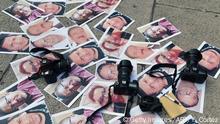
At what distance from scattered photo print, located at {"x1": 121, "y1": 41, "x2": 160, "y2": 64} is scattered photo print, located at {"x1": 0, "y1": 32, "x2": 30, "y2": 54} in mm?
568

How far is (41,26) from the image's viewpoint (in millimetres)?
1964

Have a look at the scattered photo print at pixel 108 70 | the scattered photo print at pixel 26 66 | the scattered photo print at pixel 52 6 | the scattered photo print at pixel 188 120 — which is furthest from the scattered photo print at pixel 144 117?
the scattered photo print at pixel 52 6

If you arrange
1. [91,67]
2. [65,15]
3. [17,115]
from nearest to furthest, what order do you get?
[17,115]
[91,67]
[65,15]

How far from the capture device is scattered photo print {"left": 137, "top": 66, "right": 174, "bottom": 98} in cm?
162

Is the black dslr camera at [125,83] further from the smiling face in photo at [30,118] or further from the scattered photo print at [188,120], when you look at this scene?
the smiling face in photo at [30,118]

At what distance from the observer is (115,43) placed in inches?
73.2

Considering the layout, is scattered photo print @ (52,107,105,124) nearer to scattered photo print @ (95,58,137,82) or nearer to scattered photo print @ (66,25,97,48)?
scattered photo print @ (95,58,137,82)

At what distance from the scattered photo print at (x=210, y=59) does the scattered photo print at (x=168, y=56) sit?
0.12 meters

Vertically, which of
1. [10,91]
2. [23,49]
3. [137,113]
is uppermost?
[23,49]

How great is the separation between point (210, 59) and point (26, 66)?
1005mm

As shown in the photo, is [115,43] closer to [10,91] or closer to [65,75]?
[65,75]

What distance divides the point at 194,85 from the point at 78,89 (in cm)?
59

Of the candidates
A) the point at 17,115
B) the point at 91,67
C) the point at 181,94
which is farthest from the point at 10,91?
the point at 181,94

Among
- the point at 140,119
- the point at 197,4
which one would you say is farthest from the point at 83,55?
the point at 197,4
